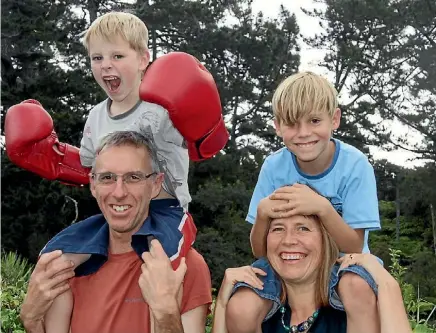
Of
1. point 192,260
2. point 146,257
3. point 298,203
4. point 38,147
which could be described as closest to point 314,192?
point 298,203

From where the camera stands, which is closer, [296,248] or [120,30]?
[296,248]

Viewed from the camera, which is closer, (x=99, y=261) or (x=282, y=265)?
(x=282, y=265)

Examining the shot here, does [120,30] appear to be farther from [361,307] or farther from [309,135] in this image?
[361,307]

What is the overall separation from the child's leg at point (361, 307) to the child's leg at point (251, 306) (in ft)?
0.75

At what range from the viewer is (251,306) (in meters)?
1.87

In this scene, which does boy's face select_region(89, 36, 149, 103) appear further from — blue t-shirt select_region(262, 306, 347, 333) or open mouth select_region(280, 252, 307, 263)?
blue t-shirt select_region(262, 306, 347, 333)

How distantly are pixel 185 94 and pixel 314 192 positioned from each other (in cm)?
57

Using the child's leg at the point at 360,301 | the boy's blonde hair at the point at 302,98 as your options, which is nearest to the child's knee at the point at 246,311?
the child's leg at the point at 360,301

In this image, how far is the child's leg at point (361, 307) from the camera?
1759 mm

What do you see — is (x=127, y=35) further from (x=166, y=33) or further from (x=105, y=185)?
(x=166, y=33)

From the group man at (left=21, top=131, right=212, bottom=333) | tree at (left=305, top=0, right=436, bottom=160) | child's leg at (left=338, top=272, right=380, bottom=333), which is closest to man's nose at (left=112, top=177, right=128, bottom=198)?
man at (left=21, top=131, right=212, bottom=333)

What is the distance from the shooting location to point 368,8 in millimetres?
13461

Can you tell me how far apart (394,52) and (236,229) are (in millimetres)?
4699

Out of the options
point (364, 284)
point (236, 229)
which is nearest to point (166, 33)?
point (236, 229)
